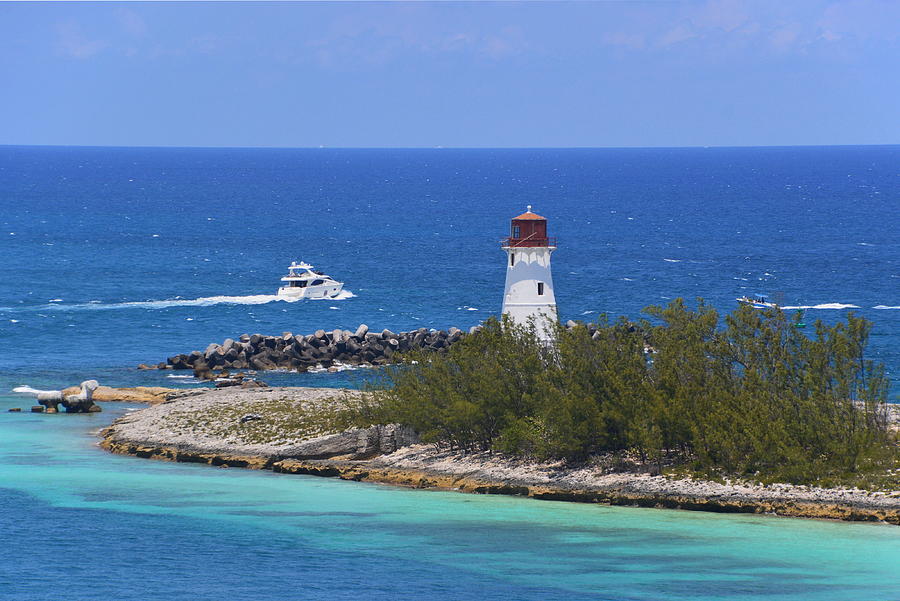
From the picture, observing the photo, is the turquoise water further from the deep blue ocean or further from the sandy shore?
the sandy shore

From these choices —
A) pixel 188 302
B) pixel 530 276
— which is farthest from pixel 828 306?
pixel 530 276

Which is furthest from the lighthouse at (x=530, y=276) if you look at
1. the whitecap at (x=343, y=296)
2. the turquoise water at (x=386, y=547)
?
the whitecap at (x=343, y=296)

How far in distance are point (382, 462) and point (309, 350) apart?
28444mm

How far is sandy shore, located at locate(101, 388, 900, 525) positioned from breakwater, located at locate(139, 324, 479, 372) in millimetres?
12687

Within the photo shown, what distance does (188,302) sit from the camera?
11025 centimetres

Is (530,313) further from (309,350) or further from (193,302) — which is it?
(193,302)

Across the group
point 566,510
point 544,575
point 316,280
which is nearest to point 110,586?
point 544,575

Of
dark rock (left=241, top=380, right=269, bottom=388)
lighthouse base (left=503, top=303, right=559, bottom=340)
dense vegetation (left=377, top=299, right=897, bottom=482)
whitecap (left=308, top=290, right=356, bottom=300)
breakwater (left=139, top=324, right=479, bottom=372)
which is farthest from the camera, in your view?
whitecap (left=308, top=290, right=356, bottom=300)

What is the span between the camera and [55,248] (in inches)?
5881

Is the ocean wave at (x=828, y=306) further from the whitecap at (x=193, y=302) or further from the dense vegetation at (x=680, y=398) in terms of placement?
the dense vegetation at (x=680, y=398)

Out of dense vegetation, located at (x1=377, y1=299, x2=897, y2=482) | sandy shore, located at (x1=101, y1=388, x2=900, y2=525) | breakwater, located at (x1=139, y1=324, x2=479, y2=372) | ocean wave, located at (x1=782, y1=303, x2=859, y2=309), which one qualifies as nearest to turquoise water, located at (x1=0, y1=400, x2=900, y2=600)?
sandy shore, located at (x1=101, y1=388, x2=900, y2=525)

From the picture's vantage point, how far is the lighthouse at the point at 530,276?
6028cm

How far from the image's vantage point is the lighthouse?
2373 inches

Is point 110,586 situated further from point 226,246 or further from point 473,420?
point 226,246
